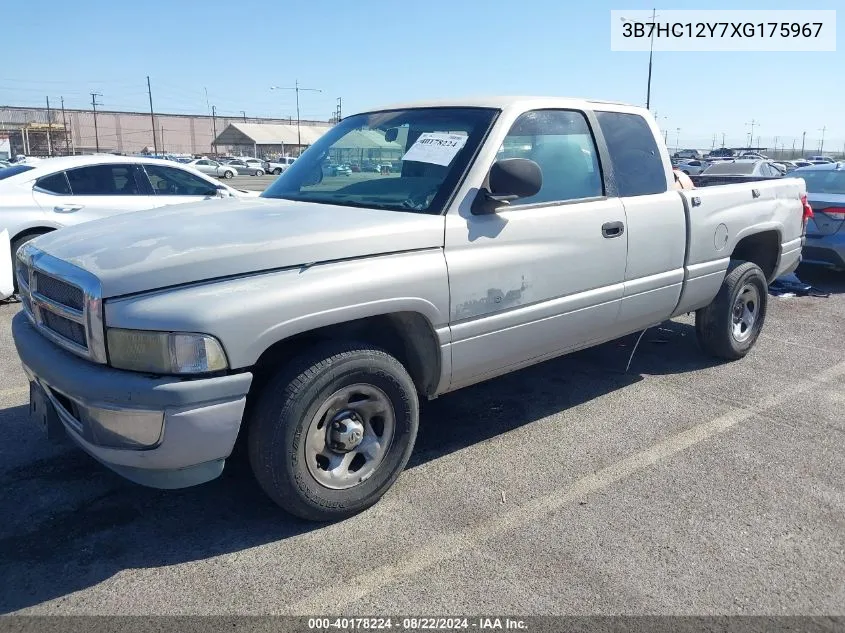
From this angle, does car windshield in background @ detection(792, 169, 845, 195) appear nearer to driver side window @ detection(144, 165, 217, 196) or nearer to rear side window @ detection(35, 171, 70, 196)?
driver side window @ detection(144, 165, 217, 196)

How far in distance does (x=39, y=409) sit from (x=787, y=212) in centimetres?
575

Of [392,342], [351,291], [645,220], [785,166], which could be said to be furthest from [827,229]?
[785,166]

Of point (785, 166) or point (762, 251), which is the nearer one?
point (762, 251)

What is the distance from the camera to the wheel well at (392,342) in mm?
3232

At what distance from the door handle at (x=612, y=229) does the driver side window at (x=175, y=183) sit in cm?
590

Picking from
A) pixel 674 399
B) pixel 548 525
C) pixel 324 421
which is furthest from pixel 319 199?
pixel 674 399

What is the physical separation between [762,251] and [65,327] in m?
5.50

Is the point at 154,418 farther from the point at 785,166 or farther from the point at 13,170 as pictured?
the point at 785,166

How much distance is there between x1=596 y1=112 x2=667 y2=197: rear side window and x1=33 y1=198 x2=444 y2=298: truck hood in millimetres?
1674

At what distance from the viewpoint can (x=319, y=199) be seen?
13.3ft

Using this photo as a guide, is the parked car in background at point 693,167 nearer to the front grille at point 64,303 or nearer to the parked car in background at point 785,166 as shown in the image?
the parked car in background at point 785,166

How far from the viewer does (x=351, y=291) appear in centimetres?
311

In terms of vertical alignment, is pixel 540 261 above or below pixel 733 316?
above

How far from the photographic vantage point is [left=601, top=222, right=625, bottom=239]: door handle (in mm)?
4281
